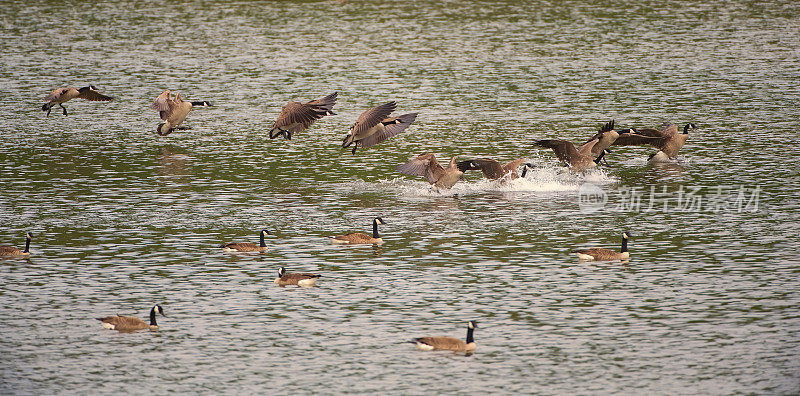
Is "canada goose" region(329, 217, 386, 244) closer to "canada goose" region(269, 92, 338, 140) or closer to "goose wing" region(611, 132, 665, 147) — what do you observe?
"canada goose" region(269, 92, 338, 140)

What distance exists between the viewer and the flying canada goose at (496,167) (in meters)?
35.1

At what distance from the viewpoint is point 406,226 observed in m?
31.4

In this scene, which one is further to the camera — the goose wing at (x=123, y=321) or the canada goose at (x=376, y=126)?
the canada goose at (x=376, y=126)

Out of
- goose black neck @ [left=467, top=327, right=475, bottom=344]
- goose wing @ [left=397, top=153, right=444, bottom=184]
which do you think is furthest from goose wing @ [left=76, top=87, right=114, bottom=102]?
goose black neck @ [left=467, top=327, right=475, bottom=344]

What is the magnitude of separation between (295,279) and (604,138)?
48.5 feet

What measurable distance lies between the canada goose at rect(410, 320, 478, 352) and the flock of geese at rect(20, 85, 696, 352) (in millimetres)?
4849

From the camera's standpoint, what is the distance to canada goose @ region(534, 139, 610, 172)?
3588cm

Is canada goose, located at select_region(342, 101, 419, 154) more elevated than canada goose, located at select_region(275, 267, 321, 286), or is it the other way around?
canada goose, located at select_region(342, 101, 419, 154)

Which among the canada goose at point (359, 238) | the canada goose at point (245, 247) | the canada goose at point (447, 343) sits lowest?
the canada goose at point (447, 343)

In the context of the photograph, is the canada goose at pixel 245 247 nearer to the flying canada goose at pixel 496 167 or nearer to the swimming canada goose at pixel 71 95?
the flying canada goose at pixel 496 167

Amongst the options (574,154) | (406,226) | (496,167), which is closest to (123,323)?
(406,226)

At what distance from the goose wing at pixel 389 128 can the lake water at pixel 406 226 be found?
1.56 m

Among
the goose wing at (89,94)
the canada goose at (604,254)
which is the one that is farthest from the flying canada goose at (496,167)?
the goose wing at (89,94)

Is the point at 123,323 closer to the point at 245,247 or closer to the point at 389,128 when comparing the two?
the point at 245,247
